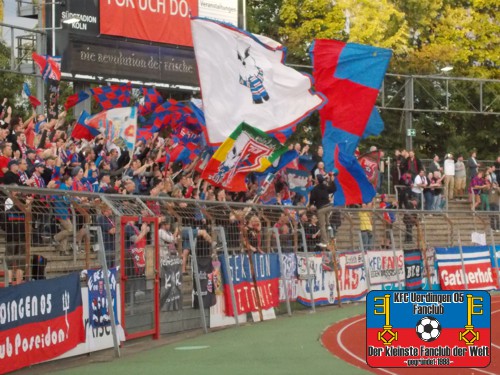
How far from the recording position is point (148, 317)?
19.5m

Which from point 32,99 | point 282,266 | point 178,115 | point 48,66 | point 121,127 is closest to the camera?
point 282,266

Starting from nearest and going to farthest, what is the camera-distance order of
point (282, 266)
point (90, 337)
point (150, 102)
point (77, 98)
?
point (90, 337)
point (282, 266)
point (77, 98)
point (150, 102)

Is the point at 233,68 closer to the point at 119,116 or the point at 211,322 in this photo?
the point at 119,116

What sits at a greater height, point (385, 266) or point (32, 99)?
point (32, 99)

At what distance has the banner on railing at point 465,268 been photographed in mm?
31641

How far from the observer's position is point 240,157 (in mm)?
23609

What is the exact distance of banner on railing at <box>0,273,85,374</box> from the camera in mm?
15273

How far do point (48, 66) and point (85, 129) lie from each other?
2.56 m

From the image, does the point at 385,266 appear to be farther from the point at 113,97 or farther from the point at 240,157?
the point at 113,97

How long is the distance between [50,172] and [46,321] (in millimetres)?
5427

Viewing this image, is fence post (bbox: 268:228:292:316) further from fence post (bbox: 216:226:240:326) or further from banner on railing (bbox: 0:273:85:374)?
banner on railing (bbox: 0:273:85:374)

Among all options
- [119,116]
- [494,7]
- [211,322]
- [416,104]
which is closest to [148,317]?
[211,322]

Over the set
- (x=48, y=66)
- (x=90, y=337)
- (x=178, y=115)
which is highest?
(x=48, y=66)

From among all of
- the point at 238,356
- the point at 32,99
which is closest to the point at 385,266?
the point at 32,99
